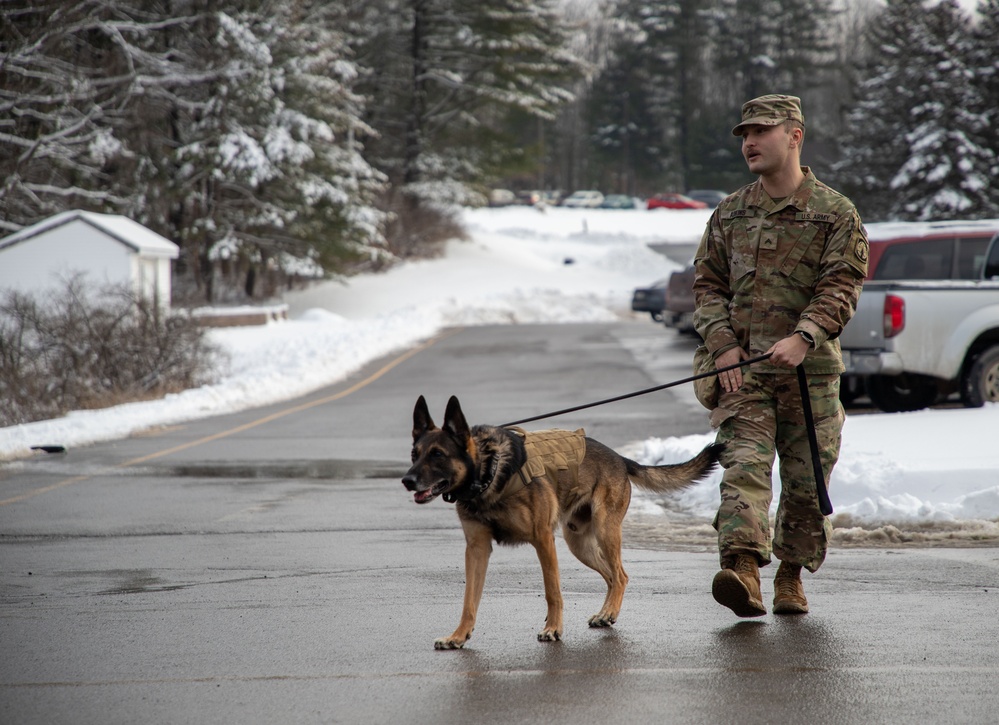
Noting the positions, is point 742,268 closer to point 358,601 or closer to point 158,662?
point 358,601

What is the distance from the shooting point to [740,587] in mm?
5250

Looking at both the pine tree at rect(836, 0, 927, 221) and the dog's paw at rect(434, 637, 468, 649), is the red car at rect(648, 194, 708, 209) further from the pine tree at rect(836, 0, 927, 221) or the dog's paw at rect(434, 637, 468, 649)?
the dog's paw at rect(434, 637, 468, 649)

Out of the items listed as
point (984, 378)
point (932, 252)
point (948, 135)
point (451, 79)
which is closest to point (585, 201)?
point (451, 79)

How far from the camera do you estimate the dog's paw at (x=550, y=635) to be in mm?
5203

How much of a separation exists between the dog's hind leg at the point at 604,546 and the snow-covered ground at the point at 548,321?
110 inches

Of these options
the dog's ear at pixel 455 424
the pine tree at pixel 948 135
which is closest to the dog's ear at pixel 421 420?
the dog's ear at pixel 455 424

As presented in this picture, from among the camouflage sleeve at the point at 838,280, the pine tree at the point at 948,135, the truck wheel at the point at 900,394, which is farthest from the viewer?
the pine tree at the point at 948,135

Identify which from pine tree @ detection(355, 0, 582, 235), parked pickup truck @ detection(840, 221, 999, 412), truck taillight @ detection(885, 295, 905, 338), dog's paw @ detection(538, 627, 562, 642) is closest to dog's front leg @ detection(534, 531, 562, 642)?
dog's paw @ detection(538, 627, 562, 642)

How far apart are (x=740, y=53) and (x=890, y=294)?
7967 centimetres

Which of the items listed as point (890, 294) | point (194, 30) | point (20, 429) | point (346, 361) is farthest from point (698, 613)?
point (194, 30)

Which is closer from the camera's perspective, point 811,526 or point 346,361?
point 811,526

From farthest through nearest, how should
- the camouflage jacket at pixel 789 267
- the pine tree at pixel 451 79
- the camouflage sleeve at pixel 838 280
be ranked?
the pine tree at pixel 451 79, the camouflage jacket at pixel 789 267, the camouflage sleeve at pixel 838 280

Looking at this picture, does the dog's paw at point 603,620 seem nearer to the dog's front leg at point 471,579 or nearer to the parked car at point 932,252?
the dog's front leg at point 471,579

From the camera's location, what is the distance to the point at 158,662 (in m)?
4.97
